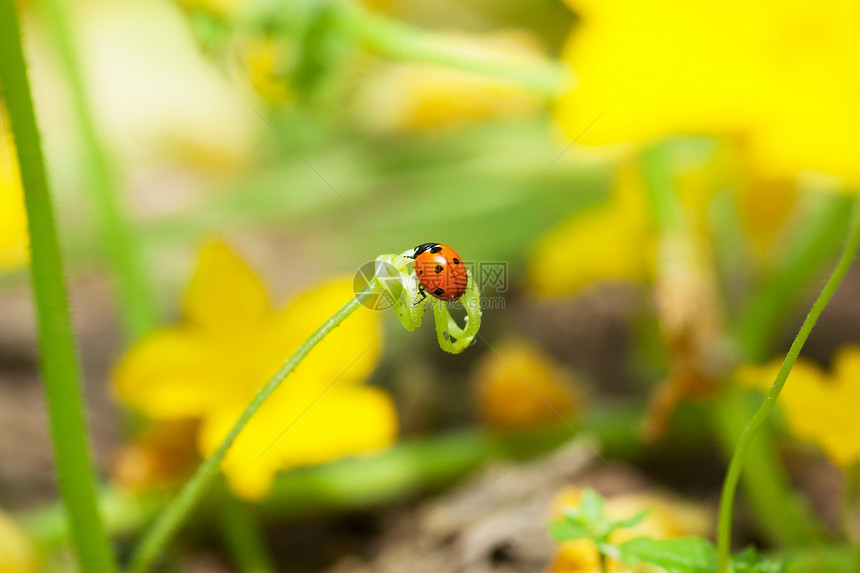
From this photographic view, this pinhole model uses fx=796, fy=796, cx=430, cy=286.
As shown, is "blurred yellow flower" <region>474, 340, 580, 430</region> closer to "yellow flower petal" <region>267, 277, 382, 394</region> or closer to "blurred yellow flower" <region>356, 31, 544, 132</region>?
"yellow flower petal" <region>267, 277, 382, 394</region>

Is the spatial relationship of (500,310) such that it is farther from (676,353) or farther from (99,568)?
(99,568)

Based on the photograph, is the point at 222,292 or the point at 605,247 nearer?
the point at 222,292

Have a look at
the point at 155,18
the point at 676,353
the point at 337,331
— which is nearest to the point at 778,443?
the point at 676,353

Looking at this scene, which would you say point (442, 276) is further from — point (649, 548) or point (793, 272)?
point (793, 272)

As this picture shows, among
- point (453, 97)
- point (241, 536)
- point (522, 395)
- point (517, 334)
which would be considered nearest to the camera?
point (241, 536)

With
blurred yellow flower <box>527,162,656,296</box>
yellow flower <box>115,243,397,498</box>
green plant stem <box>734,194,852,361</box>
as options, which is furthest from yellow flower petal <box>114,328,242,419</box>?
green plant stem <box>734,194,852,361</box>

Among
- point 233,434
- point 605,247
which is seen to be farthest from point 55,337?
point 605,247
